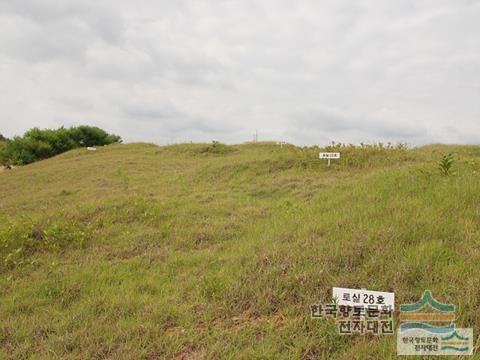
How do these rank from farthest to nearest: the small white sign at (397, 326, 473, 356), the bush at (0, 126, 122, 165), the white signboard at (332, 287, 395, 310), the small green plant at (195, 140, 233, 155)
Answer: the bush at (0, 126, 122, 165)
the small green plant at (195, 140, 233, 155)
the white signboard at (332, 287, 395, 310)
the small white sign at (397, 326, 473, 356)

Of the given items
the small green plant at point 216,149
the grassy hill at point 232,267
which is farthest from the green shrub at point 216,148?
the grassy hill at point 232,267

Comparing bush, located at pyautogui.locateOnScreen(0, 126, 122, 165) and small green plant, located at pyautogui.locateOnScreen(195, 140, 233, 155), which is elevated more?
bush, located at pyautogui.locateOnScreen(0, 126, 122, 165)

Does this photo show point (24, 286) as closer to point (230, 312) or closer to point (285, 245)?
point (230, 312)

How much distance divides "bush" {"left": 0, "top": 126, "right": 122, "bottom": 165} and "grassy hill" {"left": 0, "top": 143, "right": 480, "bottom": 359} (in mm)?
23019

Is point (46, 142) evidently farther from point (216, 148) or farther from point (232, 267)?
point (232, 267)

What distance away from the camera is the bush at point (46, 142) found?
27578 mm

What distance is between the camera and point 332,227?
509cm

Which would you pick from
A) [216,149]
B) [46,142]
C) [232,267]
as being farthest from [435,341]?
[46,142]

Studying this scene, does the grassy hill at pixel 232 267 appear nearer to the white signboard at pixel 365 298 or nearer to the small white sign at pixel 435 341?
the small white sign at pixel 435 341

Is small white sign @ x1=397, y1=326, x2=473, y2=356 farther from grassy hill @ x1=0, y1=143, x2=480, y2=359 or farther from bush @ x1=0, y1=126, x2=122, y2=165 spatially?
bush @ x1=0, y1=126, x2=122, y2=165

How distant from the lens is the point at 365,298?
3.27 meters

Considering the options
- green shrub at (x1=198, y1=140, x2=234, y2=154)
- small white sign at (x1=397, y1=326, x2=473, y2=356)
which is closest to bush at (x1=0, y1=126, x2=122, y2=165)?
green shrub at (x1=198, y1=140, x2=234, y2=154)

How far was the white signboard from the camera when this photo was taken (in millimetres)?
3223

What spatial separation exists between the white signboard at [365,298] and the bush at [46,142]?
1146 inches
